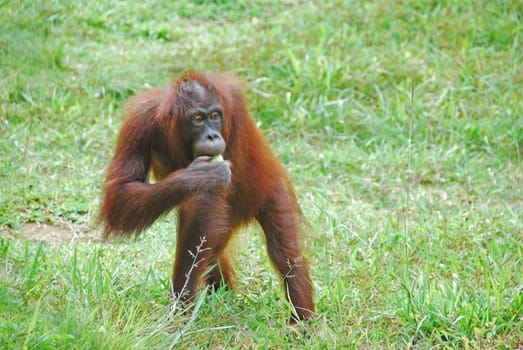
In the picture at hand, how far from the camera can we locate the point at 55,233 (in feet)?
17.9

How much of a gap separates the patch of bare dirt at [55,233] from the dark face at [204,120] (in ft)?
4.69

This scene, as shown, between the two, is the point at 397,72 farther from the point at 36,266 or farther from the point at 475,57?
the point at 36,266

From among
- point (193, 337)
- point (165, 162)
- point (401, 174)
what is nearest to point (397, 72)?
point (401, 174)

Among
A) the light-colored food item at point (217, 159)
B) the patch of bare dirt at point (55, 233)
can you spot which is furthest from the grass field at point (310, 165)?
the light-colored food item at point (217, 159)

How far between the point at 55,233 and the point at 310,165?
6.80 feet

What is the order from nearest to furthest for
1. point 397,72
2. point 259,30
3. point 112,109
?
point 112,109 → point 397,72 → point 259,30

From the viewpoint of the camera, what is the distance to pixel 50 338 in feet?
10.9

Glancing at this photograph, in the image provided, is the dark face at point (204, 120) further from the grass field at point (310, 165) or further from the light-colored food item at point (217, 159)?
the grass field at point (310, 165)

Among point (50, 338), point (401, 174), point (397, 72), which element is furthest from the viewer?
point (397, 72)

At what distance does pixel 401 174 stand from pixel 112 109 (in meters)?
2.39

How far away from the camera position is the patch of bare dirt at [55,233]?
530cm

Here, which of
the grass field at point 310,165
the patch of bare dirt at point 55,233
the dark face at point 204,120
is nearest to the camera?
the grass field at point 310,165

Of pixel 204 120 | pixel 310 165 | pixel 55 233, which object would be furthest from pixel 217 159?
pixel 310 165

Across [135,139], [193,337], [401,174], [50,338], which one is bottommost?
[401,174]
